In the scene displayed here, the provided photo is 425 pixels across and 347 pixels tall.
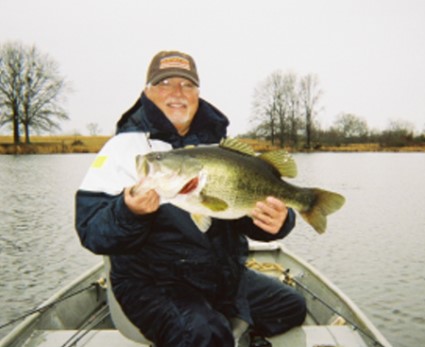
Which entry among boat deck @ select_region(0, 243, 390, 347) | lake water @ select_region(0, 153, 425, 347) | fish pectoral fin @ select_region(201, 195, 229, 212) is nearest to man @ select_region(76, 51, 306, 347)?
fish pectoral fin @ select_region(201, 195, 229, 212)

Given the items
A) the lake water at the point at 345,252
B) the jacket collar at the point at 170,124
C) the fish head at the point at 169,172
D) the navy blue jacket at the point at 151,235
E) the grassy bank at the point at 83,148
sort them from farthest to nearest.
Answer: the grassy bank at the point at 83,148 < the lake water at the point at 345,252 < the jacket collar at the point at 170,124 < the navy blue jacket at the point at 151,235 < the fish head at the point at 169,172

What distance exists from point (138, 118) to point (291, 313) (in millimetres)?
2074

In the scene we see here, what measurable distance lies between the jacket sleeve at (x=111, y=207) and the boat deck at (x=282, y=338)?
110cm

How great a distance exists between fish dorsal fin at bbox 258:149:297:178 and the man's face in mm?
837

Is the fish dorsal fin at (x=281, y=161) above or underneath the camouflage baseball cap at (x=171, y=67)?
underneath

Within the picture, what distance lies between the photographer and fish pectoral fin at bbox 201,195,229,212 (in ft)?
7.74

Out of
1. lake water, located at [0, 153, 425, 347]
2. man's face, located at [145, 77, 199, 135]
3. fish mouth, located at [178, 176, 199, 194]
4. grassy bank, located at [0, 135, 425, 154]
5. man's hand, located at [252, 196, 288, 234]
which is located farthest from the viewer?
grassy bank, located at [0, 135, 425, 154]

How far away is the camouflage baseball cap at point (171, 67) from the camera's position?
10.8 ft

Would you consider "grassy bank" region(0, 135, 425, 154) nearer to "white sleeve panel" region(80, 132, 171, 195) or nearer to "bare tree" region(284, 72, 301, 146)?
"bare tree" region(284, 72, 301, 146)

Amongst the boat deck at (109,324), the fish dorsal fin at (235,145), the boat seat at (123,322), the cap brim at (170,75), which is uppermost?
the cap brim at (170,75)

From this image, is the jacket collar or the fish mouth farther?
the jacket collar

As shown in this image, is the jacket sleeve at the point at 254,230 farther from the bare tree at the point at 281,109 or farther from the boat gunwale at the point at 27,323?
the bare tree at the point at 281,109

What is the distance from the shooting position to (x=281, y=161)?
9.23 ft

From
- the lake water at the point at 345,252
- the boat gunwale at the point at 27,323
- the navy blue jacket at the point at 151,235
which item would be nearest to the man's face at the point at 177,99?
the navy blue jacket at the point at 151,235
